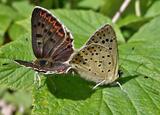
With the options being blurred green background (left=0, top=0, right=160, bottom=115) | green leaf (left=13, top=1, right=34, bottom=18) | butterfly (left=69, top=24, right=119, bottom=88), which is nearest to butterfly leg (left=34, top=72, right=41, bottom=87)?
blurred green background (left=0, top=0, right=160, bottom=115)

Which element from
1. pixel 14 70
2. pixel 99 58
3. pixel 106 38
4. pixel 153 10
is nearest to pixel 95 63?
pixel 99 58

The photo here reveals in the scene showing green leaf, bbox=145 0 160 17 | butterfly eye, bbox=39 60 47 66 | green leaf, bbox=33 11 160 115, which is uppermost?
green leaf, bbox=145 0 160 17

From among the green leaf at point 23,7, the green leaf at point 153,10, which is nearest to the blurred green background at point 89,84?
the green leaf at point 153,10

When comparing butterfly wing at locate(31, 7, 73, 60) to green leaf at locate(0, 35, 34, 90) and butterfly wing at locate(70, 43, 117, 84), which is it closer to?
butterfly wing at locate(70, 43, 117, 84)

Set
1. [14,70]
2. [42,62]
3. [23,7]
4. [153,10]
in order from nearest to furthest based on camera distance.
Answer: [42,62] → [14,70] → [153,10] → [23,7]

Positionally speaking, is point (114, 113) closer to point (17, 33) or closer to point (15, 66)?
point (15, 66)

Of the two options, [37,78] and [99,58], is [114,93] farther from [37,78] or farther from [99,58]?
[37,78]

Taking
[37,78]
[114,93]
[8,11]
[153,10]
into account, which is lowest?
[114,93]
